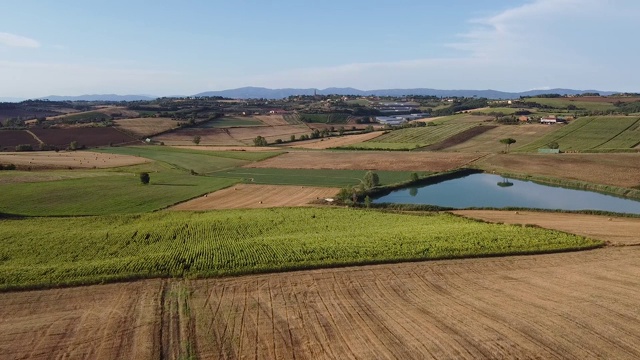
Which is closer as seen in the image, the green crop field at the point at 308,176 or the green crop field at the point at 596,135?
the green crop field at the point at 308,176

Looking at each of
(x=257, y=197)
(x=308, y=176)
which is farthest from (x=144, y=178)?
(x=308, y=176)

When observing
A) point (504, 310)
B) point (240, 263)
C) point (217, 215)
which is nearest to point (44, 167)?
point (217, 215)

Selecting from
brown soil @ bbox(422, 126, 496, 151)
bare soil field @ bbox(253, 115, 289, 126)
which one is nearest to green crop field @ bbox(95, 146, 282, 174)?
brown soil @ bbox(422, 126, 496, 151)

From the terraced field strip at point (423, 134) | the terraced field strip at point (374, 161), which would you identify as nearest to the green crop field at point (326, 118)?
the terraced field strip at point (423, 134)

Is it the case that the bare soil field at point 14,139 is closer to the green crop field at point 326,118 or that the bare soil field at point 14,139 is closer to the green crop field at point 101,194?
the green crop field at point 101,194

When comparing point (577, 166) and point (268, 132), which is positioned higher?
point (268, 132)

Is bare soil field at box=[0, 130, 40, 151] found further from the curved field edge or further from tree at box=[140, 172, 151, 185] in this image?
the curved field edge

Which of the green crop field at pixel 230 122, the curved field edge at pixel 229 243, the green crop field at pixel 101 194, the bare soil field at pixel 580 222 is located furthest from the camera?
the green crop field at pixel 230 122

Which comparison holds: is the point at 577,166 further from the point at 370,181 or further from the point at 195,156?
the point at 195,156
